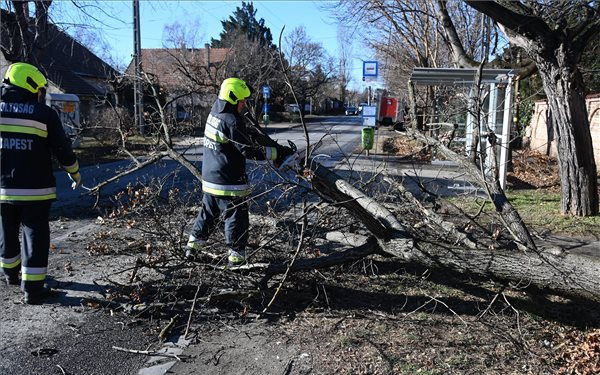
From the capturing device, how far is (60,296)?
4227mm

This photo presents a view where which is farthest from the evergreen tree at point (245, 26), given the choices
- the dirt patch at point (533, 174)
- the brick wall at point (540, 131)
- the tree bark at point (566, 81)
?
the tree bark at point (566, 81)

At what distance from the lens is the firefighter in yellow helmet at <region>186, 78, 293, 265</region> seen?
448cm

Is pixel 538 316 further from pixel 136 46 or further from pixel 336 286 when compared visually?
pixel 136 46

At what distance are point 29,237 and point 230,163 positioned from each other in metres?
1.76

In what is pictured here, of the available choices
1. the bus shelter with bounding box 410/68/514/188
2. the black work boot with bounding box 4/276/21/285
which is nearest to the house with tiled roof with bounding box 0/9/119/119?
the bus shelter with bounding box 410/68/514/188

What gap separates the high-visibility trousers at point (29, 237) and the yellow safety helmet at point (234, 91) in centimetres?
177

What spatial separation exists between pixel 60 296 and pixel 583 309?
175 inches

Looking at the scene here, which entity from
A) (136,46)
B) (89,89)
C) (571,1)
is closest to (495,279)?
(571,1)

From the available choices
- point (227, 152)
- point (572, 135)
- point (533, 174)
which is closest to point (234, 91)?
point (227, 152)

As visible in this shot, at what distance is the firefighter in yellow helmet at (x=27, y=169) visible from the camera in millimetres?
4012

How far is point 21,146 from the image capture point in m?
4.04

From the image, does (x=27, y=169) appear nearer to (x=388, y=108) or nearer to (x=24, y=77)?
(x=24, y=77)

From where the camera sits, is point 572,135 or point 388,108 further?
point 388,108

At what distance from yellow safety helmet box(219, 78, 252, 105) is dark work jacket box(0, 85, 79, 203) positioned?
1.50 metres
